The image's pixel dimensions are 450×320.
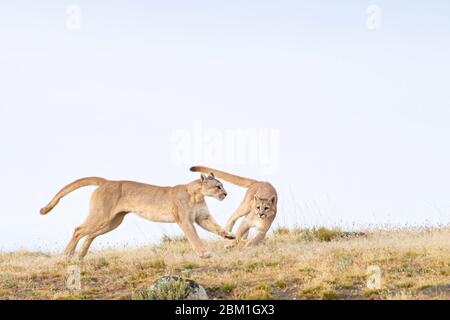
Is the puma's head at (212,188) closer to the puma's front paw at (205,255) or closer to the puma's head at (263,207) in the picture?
the puma's head at (263,207)

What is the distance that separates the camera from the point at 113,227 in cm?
1612

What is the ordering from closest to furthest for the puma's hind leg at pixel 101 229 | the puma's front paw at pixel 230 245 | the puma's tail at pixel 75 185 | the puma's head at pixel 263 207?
the puma's hind leg at pixel 101 229
the puma's tail at pixel 75 185
the puma's front paw at pixel 230 245
the puma's head at pixel 263 207

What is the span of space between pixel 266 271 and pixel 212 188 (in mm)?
3013

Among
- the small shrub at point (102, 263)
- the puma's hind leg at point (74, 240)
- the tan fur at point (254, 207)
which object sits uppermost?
the tan fur at point (254, 207)

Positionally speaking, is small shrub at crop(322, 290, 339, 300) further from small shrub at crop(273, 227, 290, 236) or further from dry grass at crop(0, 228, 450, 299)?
small shrub at crop(273, 227, 290, 236)

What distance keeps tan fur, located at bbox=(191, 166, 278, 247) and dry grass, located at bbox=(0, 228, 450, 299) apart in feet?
1.63

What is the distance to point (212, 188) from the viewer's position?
51.5 feet

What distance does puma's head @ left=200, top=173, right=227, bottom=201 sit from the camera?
1566 cm

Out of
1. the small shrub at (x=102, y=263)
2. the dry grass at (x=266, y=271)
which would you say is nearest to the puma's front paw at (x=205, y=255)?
the dry grass at (x=266, y=271)

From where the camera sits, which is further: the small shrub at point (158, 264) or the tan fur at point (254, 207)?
the tan fur at point (254, 207)

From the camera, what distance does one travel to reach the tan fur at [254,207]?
16.8 m
